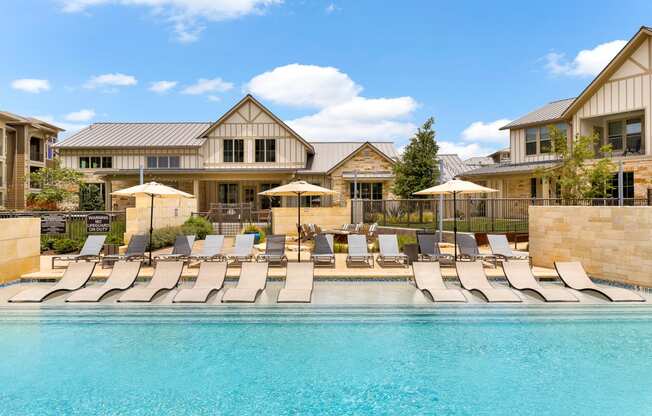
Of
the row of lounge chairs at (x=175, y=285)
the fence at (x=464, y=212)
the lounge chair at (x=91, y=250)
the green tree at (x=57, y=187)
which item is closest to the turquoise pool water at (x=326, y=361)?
the row of lounge chairs at (x=175, y=285)

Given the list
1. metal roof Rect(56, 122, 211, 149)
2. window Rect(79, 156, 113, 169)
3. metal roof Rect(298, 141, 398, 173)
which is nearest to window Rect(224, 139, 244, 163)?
metal roof Rect(56, 122, 211, 149)

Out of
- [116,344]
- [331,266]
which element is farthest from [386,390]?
[331,266]

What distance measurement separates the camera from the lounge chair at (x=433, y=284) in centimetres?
936

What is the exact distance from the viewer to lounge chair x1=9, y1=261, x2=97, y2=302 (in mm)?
9362

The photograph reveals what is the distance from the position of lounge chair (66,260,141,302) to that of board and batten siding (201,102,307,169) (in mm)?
23162

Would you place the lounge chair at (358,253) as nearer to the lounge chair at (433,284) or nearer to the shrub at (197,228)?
the lounge chair at (433,284)

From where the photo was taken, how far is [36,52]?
1780 cm

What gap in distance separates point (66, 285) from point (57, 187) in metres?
28.3

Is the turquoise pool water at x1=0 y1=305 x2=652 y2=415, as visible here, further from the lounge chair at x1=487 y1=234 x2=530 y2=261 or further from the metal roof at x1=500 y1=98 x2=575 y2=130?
the metal roof at x1=500 y1=98 x2=575 y2=130

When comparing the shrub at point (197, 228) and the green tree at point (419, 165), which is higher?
the green tree at point (419, 165)

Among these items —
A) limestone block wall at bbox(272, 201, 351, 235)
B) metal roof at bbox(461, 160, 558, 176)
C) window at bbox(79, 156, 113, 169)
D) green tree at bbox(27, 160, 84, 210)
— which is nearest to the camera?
limestone block wall at bbox(272, 201, 351, 235)

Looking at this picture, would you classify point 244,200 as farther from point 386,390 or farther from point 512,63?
point 386,390

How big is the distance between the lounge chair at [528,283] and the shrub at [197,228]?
13126mm

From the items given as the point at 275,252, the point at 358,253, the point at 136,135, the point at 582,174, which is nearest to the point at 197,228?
the point at 275,252
